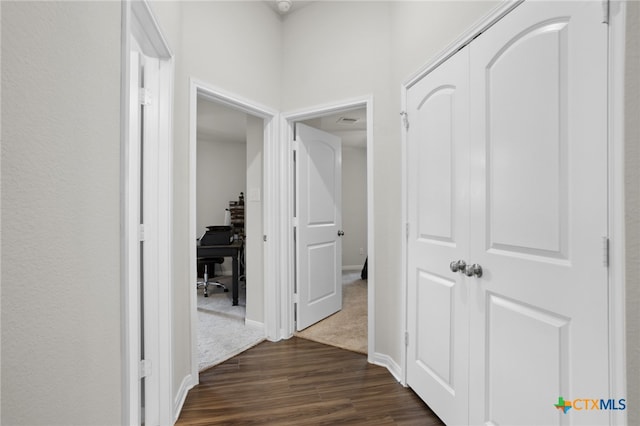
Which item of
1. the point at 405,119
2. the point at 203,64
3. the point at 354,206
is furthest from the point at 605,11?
the point at 354,206

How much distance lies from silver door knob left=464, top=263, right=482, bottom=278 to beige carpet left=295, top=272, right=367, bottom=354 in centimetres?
144

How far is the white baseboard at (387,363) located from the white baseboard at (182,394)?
1.30 meters

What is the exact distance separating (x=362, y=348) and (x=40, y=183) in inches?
101

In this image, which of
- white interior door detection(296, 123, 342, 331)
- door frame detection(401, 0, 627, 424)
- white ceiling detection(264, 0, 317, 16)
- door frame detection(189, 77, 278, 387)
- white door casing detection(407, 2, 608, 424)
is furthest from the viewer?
white interior door detection(296, 123, 342, 331)

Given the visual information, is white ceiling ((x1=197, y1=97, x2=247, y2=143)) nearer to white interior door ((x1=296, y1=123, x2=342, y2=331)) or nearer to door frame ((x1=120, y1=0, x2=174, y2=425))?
white interior door ((x1=296, y1=123, x2=342, y2=331))

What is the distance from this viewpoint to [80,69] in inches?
31.2

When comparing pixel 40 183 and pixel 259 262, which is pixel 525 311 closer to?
pixel 40 183

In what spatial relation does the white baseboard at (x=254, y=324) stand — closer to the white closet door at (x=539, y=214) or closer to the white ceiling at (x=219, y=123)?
the white closet door at (x=539, y=214)

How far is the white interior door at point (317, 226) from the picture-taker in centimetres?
305

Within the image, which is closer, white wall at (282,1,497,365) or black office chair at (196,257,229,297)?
white wall at (282,1,497,365)

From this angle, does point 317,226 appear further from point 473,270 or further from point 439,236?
point 473,270

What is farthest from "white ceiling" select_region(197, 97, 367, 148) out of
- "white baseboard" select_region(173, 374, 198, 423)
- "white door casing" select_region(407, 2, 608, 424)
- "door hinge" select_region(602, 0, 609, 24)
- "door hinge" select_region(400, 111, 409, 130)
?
"door hinge" select_region(602, 0, 609, 24)

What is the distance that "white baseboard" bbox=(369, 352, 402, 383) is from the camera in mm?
2212

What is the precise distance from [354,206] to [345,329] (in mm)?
3463
